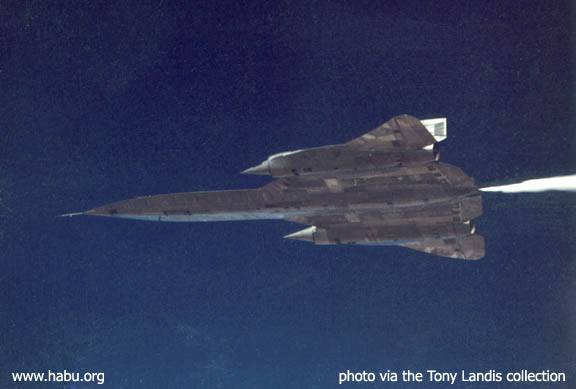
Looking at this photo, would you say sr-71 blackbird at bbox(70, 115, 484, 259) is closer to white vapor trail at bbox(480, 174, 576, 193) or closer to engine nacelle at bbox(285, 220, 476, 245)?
engine nacelle at bbox(285, 220, 476, 245)

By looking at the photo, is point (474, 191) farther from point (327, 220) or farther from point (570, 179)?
point (327, 220)

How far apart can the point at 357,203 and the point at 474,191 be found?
11.1ft

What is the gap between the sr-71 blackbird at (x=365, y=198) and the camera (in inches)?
573

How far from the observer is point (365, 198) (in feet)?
50.6

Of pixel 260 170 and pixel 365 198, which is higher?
pixel 260 170

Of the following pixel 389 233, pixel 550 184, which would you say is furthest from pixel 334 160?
pixel 550 184

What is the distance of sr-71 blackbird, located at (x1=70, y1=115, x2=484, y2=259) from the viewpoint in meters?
14.6

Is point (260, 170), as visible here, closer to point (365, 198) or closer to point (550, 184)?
point (365, 198)

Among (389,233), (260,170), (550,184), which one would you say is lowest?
(389,233)

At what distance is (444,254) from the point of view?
16.9m

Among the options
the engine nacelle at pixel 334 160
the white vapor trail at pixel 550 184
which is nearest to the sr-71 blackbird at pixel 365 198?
the engine nacelle at pixel 334 160

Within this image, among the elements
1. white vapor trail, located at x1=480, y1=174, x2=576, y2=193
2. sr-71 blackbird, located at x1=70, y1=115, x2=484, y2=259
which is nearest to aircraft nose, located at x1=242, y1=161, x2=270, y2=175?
sr-71 blackbird, located at x1=70, y1=115, x2=484, y2=259

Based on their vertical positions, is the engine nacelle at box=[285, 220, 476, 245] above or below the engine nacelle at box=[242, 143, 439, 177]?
below

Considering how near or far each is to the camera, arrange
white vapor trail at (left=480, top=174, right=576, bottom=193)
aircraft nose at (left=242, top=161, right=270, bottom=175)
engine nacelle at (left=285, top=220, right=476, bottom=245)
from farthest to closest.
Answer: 1. engine nacelle at (left=285, top=220, right=476, bottom=245)
2. white vapor trail at (left=480, top=174, right=576, bottom=193)
3. aircraft nose at (left=242, top=161, right=270, bottom=175)
